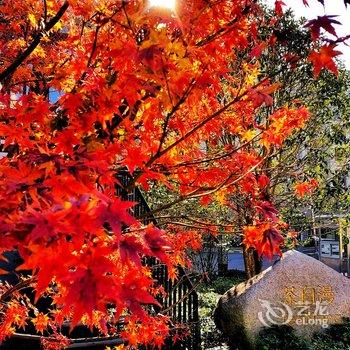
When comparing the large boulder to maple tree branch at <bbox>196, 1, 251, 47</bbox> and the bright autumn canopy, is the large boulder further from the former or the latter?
maple tree branch at <bbox>196, 1, 251, 47</bbox>

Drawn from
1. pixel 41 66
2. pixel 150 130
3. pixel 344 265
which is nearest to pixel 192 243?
pixel 150 130

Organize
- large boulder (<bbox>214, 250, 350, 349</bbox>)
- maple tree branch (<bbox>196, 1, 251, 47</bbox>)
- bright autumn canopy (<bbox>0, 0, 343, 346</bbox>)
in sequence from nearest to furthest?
bright autumn canopy (<bbox>0, 0, 343, 346</bbox>)
maple tree branch (<bbox>196, 1, 251, 47</bbox>)
large boulder (<bbox>214, 250, 350, 349</bbox>)

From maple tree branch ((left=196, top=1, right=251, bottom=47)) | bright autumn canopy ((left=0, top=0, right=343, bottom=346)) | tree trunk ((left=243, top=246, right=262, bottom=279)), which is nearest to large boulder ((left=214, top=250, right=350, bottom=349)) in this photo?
bright autumn canopy ((left=0, top=0, right=343, bottom=346))

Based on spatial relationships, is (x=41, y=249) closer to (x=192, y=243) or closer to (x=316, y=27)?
(x=316, y=27)

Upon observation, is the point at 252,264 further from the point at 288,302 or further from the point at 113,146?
the point at 113,146

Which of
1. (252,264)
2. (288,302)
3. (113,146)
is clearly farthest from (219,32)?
(252,264)

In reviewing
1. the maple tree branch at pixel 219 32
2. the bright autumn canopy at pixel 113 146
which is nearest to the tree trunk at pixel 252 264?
the bright autumn canopy at pixel 113 146

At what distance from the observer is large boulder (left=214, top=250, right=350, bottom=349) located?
27.6ft

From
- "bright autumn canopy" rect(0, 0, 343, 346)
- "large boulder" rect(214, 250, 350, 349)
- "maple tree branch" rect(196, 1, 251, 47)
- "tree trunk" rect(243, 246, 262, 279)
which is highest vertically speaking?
"maple tree branch" rect(196, 1, 251, 47)

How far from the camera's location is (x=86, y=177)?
8.34 feet

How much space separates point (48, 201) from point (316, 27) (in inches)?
83.2

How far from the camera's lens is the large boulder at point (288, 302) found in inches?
331

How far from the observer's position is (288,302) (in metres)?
8.55

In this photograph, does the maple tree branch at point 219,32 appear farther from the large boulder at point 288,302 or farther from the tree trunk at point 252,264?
the tree trunk at point 252,264
